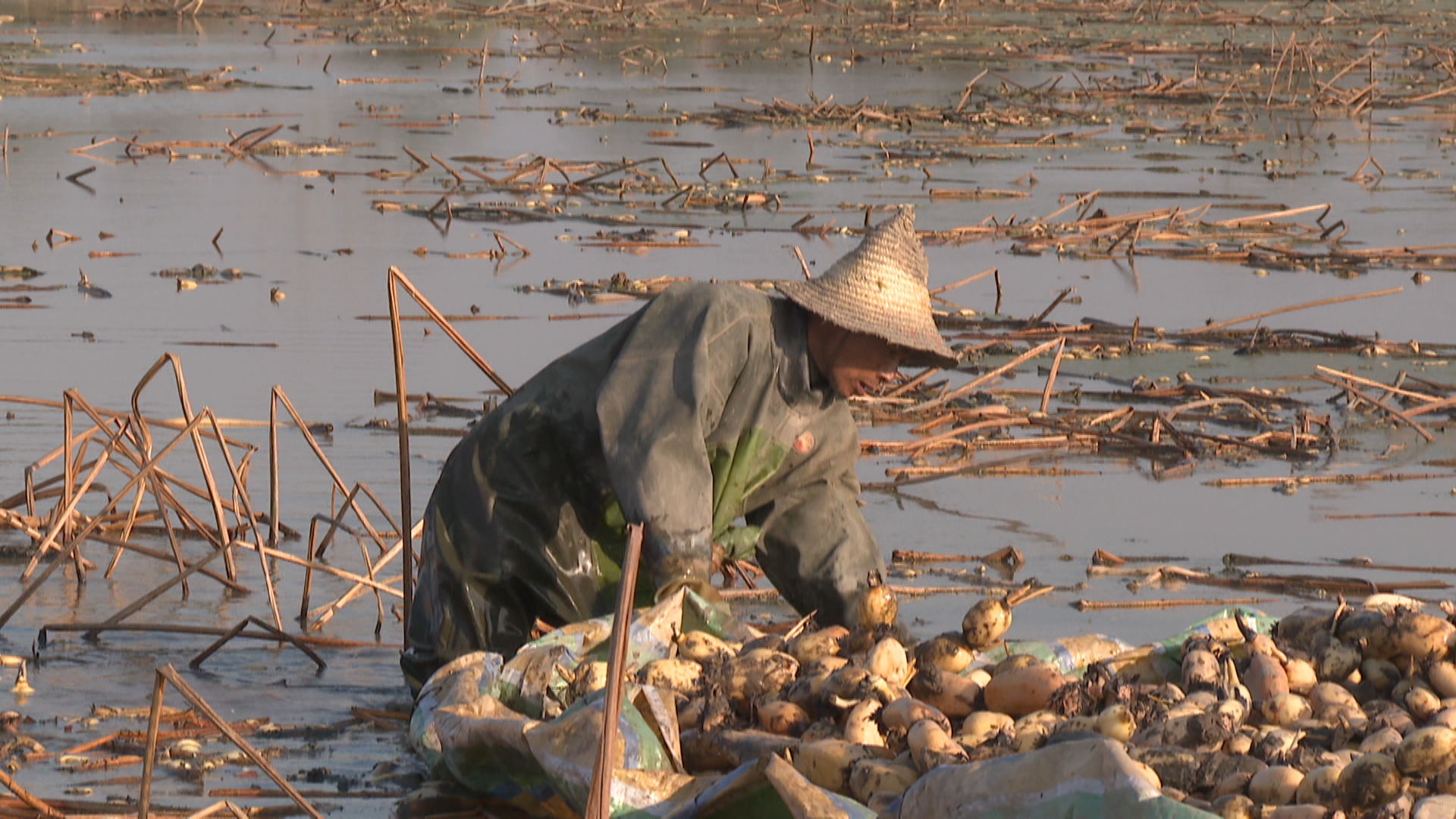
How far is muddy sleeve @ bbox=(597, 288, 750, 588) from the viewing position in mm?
4113

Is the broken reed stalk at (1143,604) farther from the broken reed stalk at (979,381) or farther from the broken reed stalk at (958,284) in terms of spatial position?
the broken reed stalk at (958,284)

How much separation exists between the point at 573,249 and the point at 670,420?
673 centimetres

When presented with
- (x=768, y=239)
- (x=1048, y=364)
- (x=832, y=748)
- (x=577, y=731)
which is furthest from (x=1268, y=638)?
(x=768, y=239)

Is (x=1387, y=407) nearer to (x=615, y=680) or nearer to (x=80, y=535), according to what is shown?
(x=80, y=535)

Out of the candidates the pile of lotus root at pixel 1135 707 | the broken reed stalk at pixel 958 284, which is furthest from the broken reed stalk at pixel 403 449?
the broken reed stalk at pixel 958 284

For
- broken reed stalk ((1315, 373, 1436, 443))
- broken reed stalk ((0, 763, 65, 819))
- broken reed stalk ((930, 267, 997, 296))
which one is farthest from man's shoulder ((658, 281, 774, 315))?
broken reed stalk ((930, 267, 997, 296))

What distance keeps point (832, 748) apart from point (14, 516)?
2901mm

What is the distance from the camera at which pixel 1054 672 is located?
150 inches

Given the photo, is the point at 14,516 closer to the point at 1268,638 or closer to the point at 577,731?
the point at 577,731

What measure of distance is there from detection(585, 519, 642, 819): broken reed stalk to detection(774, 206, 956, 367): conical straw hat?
1970mm

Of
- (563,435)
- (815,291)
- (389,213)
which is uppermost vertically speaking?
(815,291)

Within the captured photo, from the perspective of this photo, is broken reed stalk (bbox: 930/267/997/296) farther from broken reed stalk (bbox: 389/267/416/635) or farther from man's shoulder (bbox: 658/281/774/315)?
man's shoulder (bbox: 658/281/774/315)

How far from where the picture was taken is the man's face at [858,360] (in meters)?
4.44

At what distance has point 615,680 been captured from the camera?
233 centimetres
